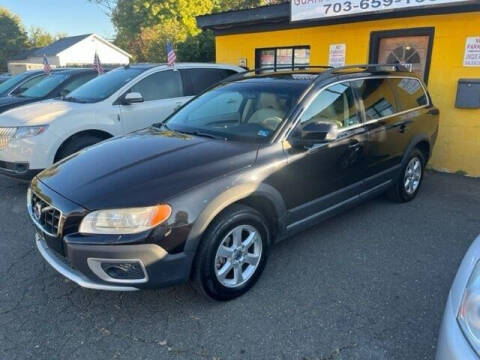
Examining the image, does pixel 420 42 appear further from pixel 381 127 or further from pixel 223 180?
pixel 223 180

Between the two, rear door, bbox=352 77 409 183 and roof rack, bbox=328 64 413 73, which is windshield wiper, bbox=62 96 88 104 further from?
rear door, bbox=352 77 409 183

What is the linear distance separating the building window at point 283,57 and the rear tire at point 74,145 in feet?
13.5

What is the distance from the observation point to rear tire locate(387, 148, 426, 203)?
15.6 feet

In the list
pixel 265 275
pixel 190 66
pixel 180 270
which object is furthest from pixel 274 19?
pixel 180 270

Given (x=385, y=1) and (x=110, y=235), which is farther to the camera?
(x=385, y=1)

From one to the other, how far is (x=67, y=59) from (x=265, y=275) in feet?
160

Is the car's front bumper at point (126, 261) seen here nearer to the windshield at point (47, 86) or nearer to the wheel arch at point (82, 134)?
the wheel arch at point (82, 134)

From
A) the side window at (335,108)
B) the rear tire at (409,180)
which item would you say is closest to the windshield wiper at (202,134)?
the side window at (335,108)

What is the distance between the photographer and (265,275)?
10.8ft

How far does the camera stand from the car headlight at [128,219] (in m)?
2.41

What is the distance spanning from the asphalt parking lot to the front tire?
155 millimetres

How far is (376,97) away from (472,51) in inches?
111

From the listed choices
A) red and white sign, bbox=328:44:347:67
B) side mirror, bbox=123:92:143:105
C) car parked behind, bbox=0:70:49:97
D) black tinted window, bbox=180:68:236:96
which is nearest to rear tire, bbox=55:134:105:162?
side mirror, bbox=123:92:143:105

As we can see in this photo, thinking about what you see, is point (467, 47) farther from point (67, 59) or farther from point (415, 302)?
point (67, 59)
